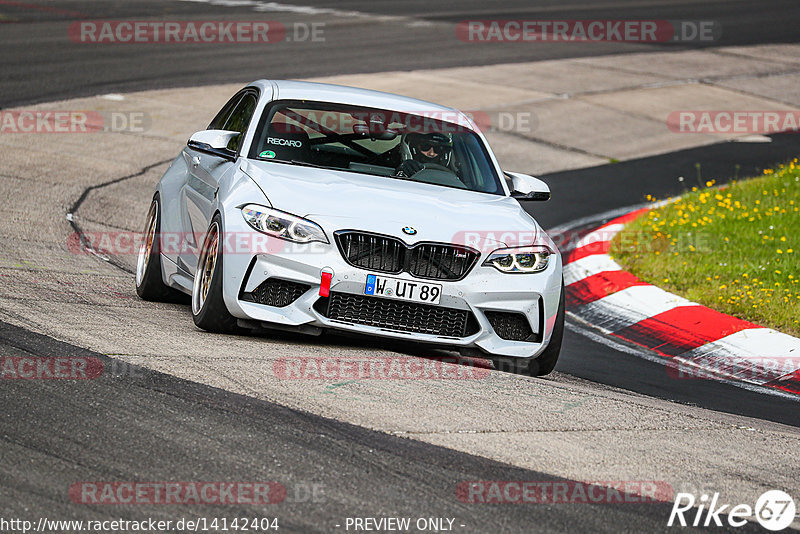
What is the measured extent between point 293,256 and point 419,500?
2.37 metres

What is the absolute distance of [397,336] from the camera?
21.7 feet

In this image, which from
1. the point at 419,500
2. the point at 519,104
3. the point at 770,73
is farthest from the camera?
the point at 770,73

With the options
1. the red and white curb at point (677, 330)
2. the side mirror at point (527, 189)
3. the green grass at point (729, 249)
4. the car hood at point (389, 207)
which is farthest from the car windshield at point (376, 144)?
the green grass at point (729, 249)

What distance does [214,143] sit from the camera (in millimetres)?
7609

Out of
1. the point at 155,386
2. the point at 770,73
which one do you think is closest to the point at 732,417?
the point at 155,386

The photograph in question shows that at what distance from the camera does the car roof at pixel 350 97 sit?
8.09 metres

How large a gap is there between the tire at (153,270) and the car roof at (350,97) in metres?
1.20

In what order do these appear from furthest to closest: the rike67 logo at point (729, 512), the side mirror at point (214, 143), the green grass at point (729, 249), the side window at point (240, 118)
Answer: the green grass at point (729, 249) → the side window at point (240, 118) → the side mirror at point (214, 143) → the rike67 logo at point (729, 512)

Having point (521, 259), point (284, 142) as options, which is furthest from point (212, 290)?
point (521, 259)

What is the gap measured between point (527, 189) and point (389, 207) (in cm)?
148

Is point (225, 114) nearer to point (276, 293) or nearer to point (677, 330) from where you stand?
point (276, 293)

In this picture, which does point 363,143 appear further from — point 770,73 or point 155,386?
point 770,73

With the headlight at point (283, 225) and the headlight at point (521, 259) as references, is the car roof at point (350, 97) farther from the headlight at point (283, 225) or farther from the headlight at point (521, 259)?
the headlight at point (521, 259)

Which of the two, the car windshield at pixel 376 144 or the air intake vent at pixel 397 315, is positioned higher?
the car windshield at pixel 376 144
